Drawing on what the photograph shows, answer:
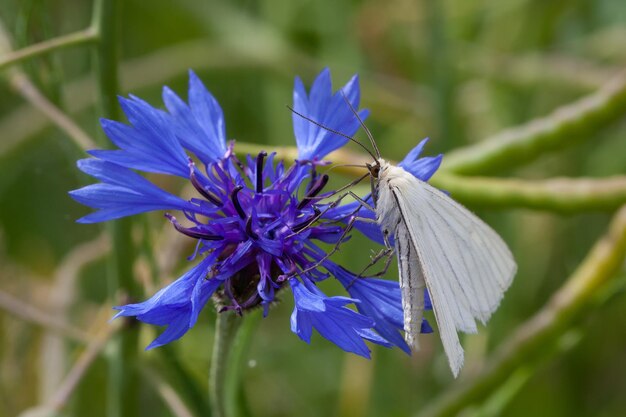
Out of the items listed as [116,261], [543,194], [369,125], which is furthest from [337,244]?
[369,125]

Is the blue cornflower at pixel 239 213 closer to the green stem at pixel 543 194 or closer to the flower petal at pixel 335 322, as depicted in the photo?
the flower petal at pixel 335 322

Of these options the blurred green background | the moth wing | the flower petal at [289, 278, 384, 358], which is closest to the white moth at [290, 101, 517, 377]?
the moth wing

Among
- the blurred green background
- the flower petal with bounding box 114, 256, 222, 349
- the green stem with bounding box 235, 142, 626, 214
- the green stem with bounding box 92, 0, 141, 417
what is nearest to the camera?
the flower petal with bounding box 114, 256, 222, 349

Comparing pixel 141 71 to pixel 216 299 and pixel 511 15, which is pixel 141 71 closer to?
pixel 511 15

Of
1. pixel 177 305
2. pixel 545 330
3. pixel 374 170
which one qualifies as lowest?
pixel 545 330

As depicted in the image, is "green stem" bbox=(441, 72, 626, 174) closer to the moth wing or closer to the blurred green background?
the moth wing

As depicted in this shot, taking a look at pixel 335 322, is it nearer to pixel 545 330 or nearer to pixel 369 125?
pixel 545 330
